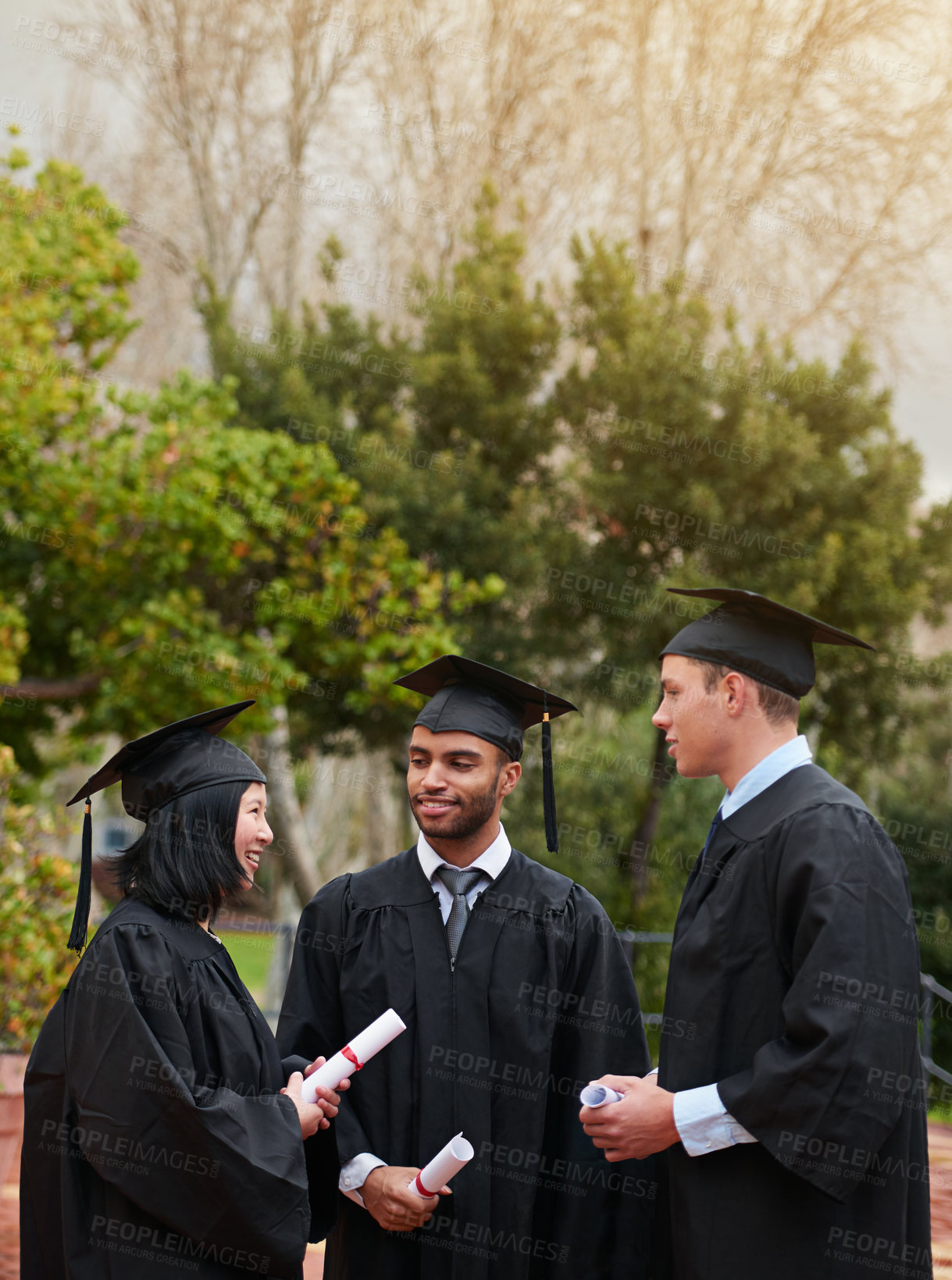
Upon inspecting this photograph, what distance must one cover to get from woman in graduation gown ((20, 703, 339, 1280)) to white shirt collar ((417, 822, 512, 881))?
1.65 feet

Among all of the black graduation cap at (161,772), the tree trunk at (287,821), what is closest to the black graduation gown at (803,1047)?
the black graduation cap at (161,772)

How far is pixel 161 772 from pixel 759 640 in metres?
1.39

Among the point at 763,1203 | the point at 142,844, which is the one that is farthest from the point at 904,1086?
the point at 142,844

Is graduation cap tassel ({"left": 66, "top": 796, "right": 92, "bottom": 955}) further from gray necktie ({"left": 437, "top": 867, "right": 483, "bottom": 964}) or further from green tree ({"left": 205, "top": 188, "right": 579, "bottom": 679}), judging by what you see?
green tree ({"left": 205, "top": 188, "right": 579, "bottom": 679})

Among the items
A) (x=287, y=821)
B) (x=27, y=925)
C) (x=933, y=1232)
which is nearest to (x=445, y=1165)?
(x=27, y=925)

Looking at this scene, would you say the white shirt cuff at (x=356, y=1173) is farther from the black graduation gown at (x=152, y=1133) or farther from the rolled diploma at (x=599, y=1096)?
the rolled diploma at (x=599, y=1096)

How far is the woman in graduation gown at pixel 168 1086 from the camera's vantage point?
2.19 metres

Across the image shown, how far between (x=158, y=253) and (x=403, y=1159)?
50.4 ft

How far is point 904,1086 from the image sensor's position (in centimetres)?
212

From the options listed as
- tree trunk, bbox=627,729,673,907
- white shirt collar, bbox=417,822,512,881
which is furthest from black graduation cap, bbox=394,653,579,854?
tree trunk, bbox=627,729,673,907

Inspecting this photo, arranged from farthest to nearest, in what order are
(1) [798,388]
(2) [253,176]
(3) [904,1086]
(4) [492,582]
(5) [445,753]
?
(2) [253,176] → (1) [798,388] → (4) [492,582] → (5) [445,753] → (3) [904,1086]

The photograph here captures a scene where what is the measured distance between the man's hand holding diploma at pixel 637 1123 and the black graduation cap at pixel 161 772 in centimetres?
106

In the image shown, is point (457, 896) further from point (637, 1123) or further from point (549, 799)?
point (637, 1123)

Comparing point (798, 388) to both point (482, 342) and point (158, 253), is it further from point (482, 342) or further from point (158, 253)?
point (158, 253)
